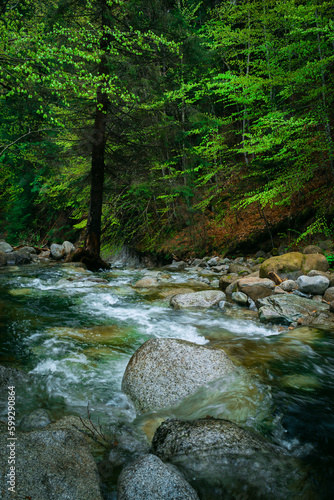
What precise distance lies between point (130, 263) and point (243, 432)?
41.3ft

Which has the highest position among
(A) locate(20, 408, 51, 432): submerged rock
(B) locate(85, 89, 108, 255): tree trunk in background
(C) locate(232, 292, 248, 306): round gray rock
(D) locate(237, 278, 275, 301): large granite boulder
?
(B) locate(85, 89, 108, 255): tree trunk in background

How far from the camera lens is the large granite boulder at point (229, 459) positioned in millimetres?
1865

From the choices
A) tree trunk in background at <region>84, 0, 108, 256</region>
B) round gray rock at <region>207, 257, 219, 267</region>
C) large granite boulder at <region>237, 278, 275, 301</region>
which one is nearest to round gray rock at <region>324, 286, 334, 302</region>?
large granite boulder at <region>237, 278, 275, 301</region>

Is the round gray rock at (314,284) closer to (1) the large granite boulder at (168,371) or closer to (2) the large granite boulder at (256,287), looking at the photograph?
(2) the large granite boulder at (256,287)

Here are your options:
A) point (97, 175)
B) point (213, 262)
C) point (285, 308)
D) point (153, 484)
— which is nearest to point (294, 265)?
point (285, 308)

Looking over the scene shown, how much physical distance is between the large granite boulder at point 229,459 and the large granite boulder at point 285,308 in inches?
119

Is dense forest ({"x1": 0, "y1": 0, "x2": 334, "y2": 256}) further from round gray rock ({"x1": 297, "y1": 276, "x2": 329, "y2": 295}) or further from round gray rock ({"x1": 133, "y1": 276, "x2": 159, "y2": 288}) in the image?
round gray rock ({"x1": 133, "y1": 276, "x2": 159, "y2": 288})

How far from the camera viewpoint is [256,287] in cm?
614

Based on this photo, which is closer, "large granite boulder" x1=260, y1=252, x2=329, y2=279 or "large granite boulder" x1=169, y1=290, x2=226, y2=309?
"large granite boulder" x1=169, y1=290, x2=226, y2=309

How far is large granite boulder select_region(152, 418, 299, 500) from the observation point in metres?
1.87

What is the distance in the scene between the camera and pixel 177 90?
1091 centimetres

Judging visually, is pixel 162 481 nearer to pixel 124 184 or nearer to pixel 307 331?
pixel 307 331

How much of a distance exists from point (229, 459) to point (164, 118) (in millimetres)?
10886

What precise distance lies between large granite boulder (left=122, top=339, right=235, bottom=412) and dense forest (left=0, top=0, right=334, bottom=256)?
4771mm
